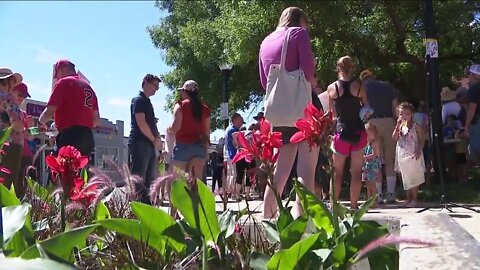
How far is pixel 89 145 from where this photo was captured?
16.9 ft

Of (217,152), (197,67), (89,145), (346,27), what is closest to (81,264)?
(89,145)

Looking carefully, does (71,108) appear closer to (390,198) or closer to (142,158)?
(142,158)

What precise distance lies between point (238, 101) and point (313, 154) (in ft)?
54.0

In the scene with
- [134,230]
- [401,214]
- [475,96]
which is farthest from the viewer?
[475,96]

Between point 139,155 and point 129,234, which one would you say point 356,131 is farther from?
point 129,234

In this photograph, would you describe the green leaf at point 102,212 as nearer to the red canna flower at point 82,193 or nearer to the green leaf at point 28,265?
the red canna flower at point 82,193

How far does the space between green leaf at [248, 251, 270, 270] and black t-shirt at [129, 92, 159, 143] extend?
4685mm

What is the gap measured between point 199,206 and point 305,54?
2375mm

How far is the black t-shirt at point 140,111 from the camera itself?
20.5 ft

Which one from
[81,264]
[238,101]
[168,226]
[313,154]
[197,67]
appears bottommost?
[81,264]

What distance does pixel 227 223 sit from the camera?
192cm

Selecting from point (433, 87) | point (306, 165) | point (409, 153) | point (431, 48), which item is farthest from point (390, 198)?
point (306, 165)

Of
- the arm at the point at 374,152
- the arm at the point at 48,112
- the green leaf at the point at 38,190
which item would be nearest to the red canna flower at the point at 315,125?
the green leaf at the point at 38,190

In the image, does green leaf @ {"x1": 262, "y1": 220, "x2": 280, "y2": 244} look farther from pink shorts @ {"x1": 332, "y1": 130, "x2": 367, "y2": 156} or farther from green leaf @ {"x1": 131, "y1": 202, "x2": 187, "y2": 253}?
pink shorts @ {"x1": 332, "y1": 130, "x2": 367, "y2": 156}
